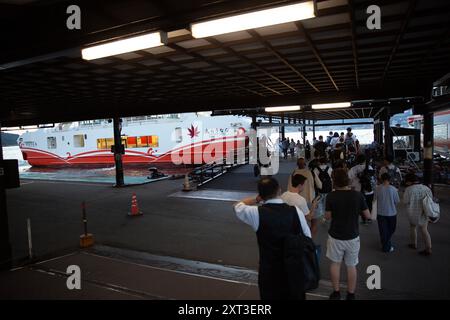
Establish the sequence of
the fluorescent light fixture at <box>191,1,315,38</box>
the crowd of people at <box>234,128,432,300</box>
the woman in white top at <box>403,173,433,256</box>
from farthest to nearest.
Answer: the woman in white top at <box>403,173,433,256</box>, the fluorescent light fixture at <box>191,1,315,38</box>, the crowd of people at <box>234,128,432,300</box>

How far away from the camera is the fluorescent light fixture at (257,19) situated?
11.8 ft

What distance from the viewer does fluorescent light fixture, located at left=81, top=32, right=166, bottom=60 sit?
4508 mm

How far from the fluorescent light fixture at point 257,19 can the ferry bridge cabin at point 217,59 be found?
4.2 inches

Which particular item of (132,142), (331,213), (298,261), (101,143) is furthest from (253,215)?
(101,143)

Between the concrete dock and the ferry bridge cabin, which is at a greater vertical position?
the ferry bridge cabin

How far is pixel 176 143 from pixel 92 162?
11.5 metres

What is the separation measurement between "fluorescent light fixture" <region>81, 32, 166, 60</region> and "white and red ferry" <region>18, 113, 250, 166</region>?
21.6 m

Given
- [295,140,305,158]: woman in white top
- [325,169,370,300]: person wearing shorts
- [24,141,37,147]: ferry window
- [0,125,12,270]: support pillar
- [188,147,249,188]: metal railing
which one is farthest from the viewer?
[24,141,37,147]: ferry window

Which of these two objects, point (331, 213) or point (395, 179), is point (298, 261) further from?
point (395, 179)

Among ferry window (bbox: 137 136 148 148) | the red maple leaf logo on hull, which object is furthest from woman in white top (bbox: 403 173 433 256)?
ferry window (bbox: 137 136 148 148)

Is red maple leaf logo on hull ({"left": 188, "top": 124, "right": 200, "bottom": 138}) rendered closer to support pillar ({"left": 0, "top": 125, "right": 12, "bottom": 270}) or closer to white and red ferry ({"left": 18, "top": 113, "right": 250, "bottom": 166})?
white and red ferry ({"left": 18, "top": 113, "right": 250, "bottom": 166})

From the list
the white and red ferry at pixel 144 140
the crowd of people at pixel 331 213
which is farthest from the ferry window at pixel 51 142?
the crowd of people at pixel 331 213

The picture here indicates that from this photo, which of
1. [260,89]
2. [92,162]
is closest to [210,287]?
[260,89]

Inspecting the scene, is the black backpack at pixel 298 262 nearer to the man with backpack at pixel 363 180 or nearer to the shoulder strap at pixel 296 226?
the shoulder strap at pixel 296 226
